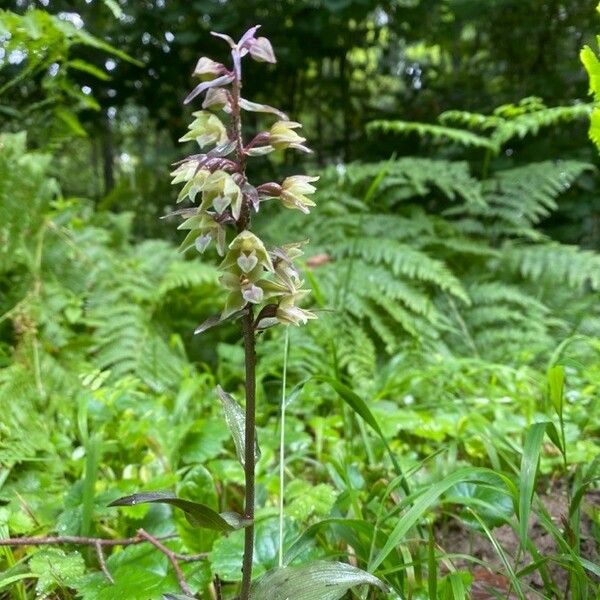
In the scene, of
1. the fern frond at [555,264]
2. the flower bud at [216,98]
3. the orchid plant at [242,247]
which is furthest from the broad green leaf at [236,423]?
the fern frond at [555,264]

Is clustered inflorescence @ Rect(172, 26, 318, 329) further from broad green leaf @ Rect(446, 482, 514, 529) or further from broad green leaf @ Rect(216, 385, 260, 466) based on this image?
broad green leaf @ Rect(446, 482, 514, 529)

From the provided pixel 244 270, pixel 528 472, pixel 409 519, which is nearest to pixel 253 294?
pixel 244 270

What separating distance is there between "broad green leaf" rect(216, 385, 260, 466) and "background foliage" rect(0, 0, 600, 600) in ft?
0.67

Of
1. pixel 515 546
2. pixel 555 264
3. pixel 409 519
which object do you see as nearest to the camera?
pixel 409 519

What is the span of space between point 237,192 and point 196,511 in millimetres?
382

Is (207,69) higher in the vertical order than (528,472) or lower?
higher

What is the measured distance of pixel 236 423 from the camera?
771 millimetres

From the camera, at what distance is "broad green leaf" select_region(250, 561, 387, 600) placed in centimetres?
71

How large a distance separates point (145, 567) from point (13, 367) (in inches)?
31.2

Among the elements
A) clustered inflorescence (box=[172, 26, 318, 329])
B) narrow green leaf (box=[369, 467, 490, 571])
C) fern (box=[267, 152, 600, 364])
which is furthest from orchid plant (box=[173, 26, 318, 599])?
fern (box=[267, 152, 600, 364])

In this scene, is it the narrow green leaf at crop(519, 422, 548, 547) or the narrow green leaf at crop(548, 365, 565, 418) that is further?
the narrow green leaf at crop(548, 365, 565, 418)

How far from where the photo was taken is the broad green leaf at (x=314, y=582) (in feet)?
2.31

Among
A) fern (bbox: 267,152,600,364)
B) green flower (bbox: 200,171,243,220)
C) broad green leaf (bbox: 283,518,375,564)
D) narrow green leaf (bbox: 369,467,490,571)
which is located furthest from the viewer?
fern (bbox: 267,152,600,364)

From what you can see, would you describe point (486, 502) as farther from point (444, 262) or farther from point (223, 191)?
point (444, 262)
